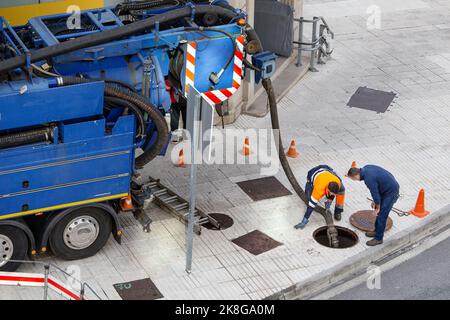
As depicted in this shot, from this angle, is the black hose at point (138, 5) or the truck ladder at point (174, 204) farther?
the truck ladder at point (174, 204)

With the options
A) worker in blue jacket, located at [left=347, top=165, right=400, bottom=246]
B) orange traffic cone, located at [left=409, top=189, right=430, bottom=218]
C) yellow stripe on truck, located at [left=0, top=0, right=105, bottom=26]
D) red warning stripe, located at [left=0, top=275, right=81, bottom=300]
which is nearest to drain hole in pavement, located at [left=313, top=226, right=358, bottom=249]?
worker in blue jacket, located at [left=347, top=165, right=400, bottom=246]

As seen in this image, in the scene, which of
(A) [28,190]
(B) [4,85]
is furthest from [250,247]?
(B) [4,85]

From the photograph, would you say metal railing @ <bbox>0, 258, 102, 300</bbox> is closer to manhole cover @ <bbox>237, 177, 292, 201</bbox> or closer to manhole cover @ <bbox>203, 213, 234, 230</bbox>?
manhole cover @ <bbox>203, 213, 234, 230</bbox>

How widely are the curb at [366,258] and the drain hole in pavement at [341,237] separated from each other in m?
0.39

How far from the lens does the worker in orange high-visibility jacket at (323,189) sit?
44.7 ft

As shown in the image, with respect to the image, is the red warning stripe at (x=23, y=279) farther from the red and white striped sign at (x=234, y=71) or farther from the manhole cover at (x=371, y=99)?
the manhole cover at (x=371, y=99)

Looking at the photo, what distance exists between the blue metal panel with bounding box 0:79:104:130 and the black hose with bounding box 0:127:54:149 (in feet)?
0.43

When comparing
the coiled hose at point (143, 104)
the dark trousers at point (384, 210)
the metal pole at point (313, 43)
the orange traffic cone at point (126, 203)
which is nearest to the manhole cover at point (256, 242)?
the dark trousers at point (384, 210)

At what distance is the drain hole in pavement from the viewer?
13.7 metres

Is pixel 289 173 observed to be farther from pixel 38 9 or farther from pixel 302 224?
pixel 38 9

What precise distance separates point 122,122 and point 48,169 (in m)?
1.13

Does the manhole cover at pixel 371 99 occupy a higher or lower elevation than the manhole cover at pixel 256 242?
higher

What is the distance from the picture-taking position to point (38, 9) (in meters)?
15.1

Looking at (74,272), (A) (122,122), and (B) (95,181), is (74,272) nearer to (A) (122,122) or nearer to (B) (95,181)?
(B) (95,181)
